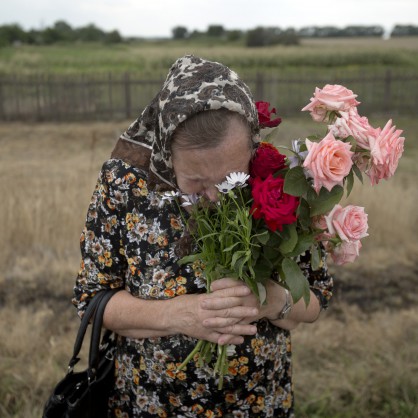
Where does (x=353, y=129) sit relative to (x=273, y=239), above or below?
above

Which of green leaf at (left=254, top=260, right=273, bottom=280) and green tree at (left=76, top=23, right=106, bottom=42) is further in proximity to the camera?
green tree at (left=76, top=23, right=106, bottom=42)

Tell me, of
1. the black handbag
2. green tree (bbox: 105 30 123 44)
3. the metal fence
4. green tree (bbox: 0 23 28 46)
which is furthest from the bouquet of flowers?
green tree (bbox: 105 30 123 44)

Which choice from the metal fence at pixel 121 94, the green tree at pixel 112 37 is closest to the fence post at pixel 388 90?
the metal fence at pixel 121 94

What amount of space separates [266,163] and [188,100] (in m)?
0.23

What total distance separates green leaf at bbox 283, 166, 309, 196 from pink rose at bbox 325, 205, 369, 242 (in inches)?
3.6

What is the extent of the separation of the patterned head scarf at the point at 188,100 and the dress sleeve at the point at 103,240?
15 centimetres

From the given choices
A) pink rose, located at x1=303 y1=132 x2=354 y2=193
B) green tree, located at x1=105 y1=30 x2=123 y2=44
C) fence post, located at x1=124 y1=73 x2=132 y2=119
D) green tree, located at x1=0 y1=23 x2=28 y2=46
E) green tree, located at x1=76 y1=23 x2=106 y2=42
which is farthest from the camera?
green tree, located at x1=105 y1=30 x2=123 y2=44

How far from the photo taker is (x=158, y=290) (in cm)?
145

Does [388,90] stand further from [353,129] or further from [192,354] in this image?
[192,354]

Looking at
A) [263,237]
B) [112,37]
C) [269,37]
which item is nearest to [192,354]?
[263,237]

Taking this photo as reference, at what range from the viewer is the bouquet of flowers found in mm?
1155

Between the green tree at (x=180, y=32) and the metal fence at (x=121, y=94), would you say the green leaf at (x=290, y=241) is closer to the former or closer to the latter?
the metal fence at (x=121, y=94)

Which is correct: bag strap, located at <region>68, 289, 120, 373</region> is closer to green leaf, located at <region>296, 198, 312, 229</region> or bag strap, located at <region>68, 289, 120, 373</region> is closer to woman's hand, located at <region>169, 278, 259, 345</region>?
woman's hand, located at <region>169, 278, 259, 345</region>

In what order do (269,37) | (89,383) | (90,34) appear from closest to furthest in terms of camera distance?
(89,383), (269,37), (90,34)
